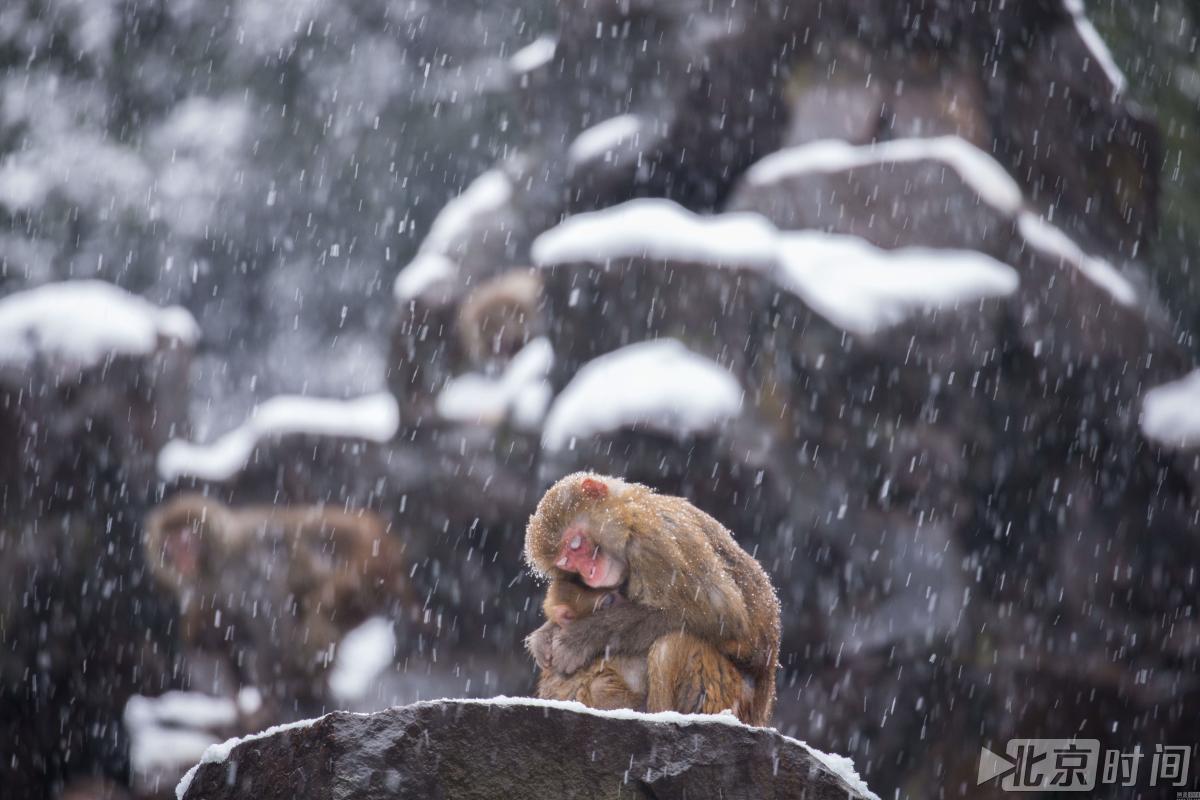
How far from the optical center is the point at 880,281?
5.97m

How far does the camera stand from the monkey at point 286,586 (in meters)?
7.13

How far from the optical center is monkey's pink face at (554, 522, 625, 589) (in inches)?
111

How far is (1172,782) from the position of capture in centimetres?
611

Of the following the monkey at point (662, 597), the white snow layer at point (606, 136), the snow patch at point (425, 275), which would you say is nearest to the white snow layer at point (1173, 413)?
the white snow layer at point (606, 136)

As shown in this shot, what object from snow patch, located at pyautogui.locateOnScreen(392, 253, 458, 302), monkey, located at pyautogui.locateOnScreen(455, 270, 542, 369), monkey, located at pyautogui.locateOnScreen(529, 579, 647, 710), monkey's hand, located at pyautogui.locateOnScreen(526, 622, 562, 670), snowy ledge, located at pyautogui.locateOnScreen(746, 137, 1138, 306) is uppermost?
snowy ledge, located at pyautogui.locateOnScreen(746, 137, 1138, 306)

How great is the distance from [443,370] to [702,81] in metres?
2.45

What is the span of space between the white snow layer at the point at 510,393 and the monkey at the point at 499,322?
0.41ft

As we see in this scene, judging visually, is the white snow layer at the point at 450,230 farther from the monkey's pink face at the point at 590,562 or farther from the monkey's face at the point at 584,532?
the monkey's pink face at the point at 590,562

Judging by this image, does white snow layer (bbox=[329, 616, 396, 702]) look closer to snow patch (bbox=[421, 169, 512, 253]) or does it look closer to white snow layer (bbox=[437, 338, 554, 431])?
white snow layer (bbox=[437, 338, 554, 431])

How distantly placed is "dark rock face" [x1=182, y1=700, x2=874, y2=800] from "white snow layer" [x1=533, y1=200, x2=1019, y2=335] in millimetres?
4053

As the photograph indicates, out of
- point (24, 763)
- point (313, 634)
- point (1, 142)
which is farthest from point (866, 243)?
point (1, 142)

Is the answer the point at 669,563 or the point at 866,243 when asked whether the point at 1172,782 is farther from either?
the point at 669,563

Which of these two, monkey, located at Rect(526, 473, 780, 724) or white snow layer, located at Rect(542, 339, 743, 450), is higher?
white snow layer, located at Rect(542, 339, 743, 450)

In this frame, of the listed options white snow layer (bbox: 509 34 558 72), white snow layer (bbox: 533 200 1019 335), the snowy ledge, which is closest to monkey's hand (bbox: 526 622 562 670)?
white snow layer (bbox: 533 200 1019 335)
